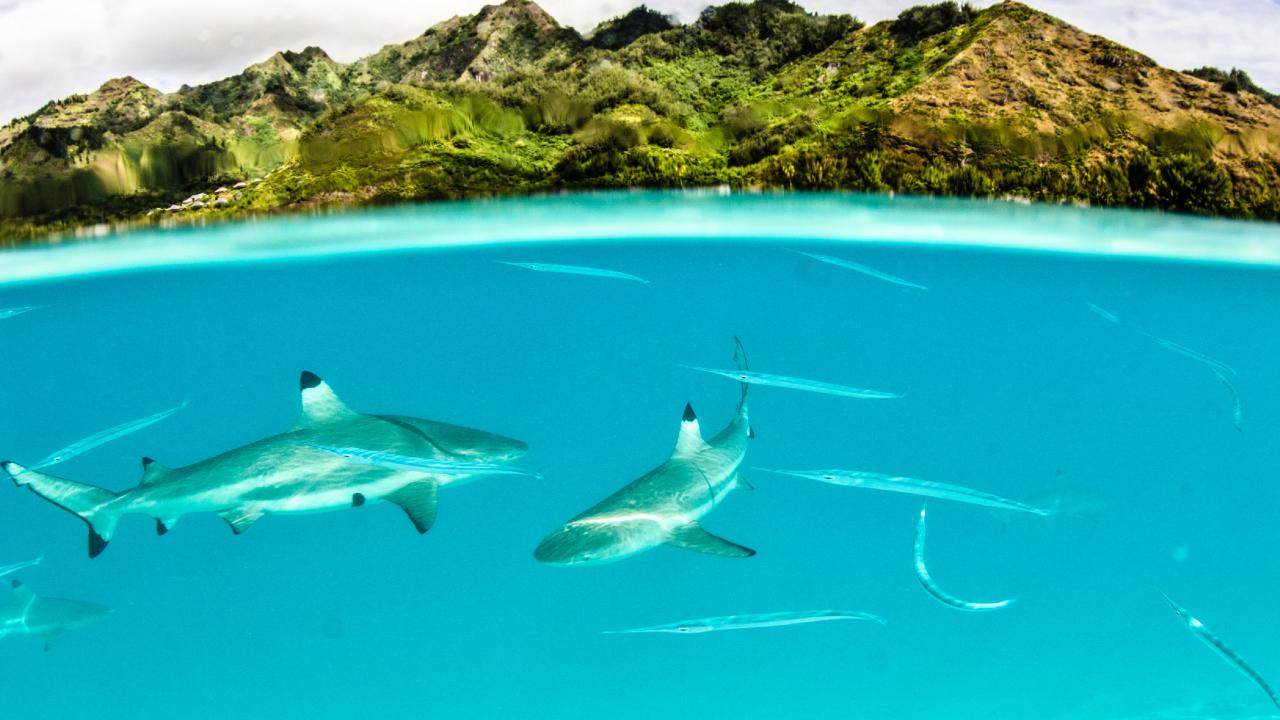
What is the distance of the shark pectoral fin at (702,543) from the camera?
3622mm

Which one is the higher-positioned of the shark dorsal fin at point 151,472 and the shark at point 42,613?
the shark dorsal fin at point 151,472

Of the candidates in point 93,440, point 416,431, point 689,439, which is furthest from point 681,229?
point 93,440

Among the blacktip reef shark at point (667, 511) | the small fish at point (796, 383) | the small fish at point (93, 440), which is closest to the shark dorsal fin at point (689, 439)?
the blacktip reef shark at point (667, 511)

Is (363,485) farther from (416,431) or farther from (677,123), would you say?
(677,123)

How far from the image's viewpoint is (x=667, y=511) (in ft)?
12.7

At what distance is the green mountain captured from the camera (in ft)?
25.8

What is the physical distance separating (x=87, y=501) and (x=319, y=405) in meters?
1.41

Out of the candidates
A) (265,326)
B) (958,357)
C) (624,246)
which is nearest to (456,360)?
(265,326)

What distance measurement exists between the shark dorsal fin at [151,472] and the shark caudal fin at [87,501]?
0.18 meters

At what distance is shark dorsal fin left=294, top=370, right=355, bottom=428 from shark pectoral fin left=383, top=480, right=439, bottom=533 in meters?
0.72

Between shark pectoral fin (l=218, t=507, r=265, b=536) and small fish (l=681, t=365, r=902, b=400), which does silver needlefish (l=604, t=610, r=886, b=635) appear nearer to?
small fish (l=681, t=365, r=902, b=400)

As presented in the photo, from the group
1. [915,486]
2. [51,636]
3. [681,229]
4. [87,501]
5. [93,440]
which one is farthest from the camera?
[681,229]

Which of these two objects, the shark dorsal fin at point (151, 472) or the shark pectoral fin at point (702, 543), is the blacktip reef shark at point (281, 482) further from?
the shark pectoral fin at point (702, 543)

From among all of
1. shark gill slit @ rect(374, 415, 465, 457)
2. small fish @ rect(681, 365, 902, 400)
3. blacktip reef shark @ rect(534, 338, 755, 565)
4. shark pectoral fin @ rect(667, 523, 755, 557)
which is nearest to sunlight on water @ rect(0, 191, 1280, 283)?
shark gill slit @ rect(374, 415, 465, 457)
